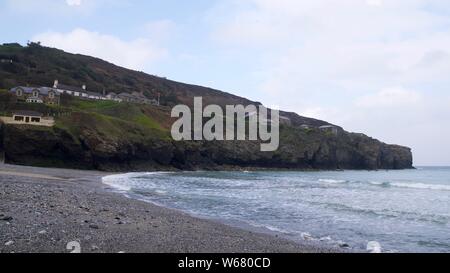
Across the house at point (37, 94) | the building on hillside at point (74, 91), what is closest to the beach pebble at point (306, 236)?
the house at point (37, 94)

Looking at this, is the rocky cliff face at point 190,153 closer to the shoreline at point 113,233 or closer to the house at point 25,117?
the house at point 25,117

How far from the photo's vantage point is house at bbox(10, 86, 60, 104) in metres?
71.8

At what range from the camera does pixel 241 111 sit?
409ft

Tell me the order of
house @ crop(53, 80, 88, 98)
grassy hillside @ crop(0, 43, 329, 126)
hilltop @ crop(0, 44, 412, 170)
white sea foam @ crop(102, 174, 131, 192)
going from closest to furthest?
white sea foam @ crop(102, 174, 131, 192)
hilltop @ crop(0, 44, 412, 170)
house @ crop(53, 80, 88, 98)
grassy hillside @ crop(0, 43, 329, 126)

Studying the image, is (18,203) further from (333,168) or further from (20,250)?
(333,168)

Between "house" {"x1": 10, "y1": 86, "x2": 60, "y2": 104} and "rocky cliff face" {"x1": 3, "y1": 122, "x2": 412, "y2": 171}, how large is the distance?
75.6ft

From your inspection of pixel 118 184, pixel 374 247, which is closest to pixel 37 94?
pixel 118 184

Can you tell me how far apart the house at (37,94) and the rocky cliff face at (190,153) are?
75.6 feet

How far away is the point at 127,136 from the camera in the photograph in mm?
60531

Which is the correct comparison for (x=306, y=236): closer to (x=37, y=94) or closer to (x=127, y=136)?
(x=127, y=136)

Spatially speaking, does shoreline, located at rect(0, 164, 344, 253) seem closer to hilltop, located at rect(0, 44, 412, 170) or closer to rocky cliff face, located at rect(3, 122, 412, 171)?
rocky cliff face, located at rect(3, 122, 412, 171)

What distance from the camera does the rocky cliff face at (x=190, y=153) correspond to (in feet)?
165

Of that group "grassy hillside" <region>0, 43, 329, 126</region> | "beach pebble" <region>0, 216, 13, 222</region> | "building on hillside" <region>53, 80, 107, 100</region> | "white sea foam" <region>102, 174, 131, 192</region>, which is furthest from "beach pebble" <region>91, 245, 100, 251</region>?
"building on hillside" <region>53, 80, 107, 100</region>
